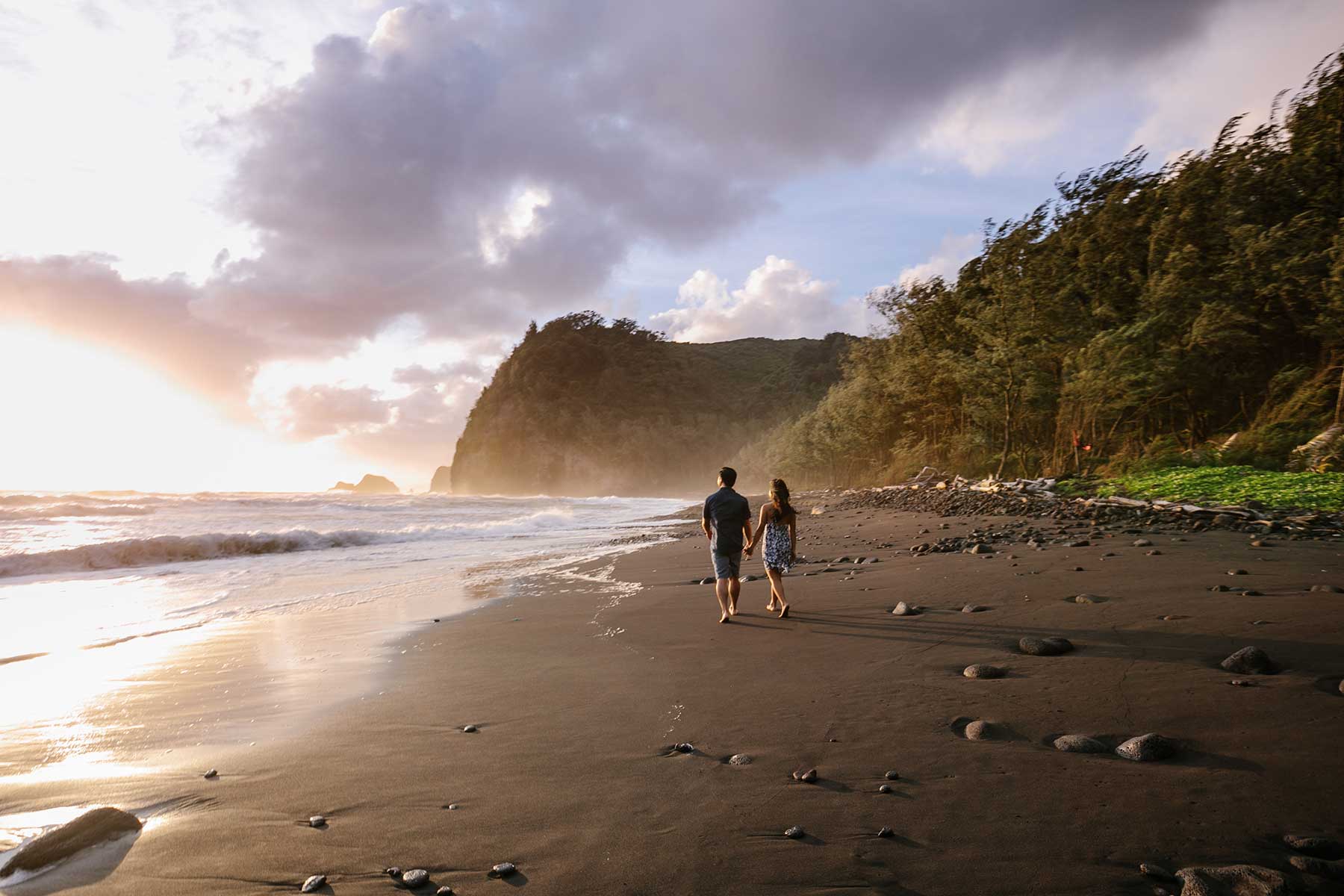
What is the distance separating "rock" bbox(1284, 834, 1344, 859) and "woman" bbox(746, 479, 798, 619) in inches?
221

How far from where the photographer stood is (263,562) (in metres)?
17.2

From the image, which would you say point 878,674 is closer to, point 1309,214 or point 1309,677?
point 1309,677

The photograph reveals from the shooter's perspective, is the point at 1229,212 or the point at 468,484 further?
the point at 468,484

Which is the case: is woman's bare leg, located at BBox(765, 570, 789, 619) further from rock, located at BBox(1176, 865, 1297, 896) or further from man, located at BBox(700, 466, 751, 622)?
rock, located at BBox(1176, 865, 1297, 896)

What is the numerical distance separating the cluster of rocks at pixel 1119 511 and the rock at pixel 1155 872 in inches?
410

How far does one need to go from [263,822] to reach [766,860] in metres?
2.54

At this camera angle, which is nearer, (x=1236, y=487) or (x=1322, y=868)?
(x=1322, y=868)

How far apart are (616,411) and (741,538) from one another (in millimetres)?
119851

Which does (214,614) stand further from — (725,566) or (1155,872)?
(1155,872)

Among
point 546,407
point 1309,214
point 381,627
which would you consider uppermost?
point 546,407

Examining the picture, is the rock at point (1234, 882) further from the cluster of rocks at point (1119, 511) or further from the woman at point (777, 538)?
the cluster of rocks at point (1119, 511)

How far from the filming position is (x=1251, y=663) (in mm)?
4270

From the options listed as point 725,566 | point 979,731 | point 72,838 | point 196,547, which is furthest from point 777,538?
point 196,547

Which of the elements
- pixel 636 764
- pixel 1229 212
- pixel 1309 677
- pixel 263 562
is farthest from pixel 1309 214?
pixel 263 562
